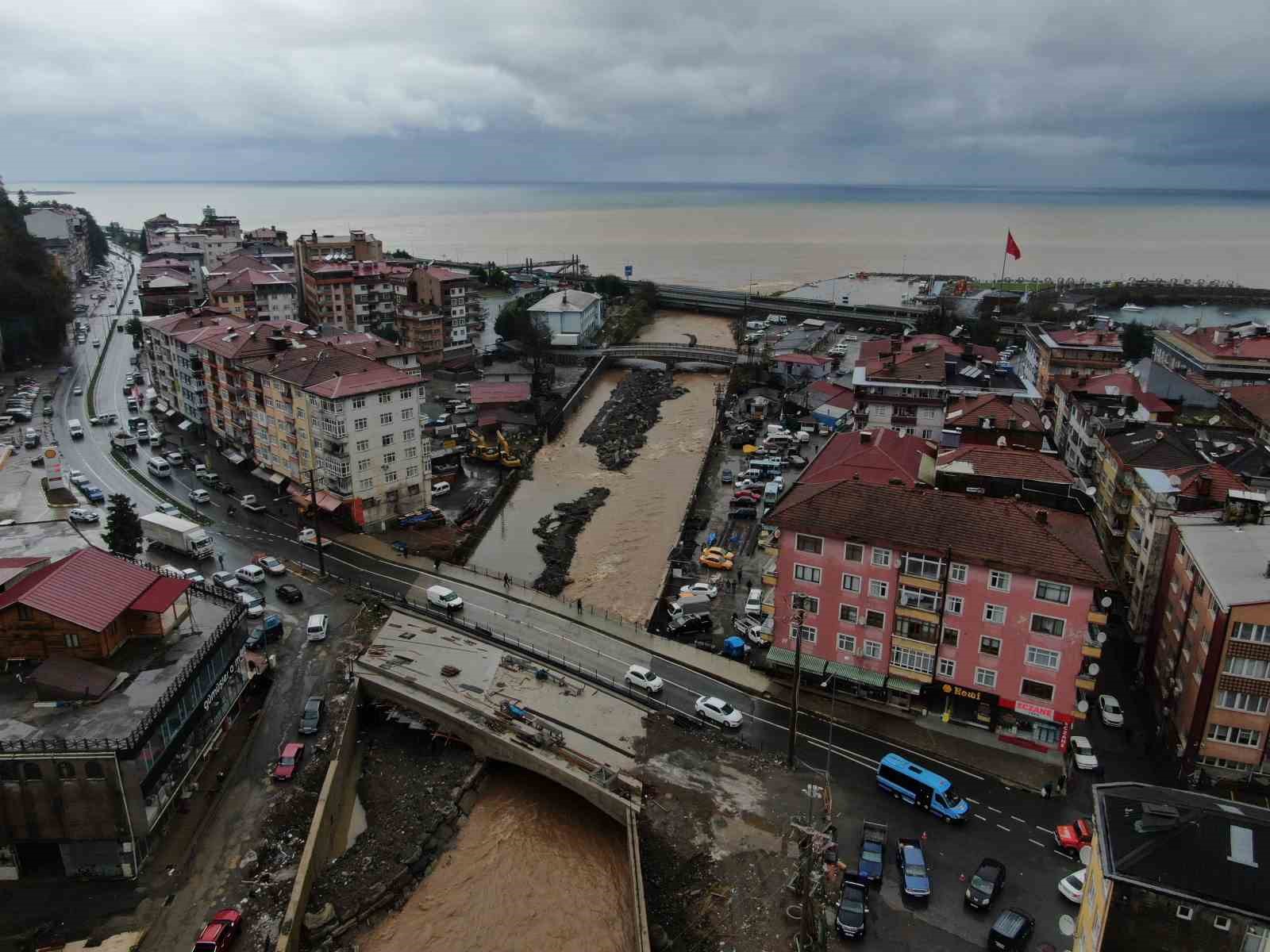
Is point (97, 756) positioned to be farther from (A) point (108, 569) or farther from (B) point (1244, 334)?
(B) point (1244, 334)

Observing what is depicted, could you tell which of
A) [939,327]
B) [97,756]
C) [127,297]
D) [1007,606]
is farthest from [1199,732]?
[127,297]

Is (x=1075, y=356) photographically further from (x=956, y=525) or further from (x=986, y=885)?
(x=986, y=885)

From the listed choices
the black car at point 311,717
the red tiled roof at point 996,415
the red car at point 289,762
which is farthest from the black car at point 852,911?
the red tiled roof at point 996,415

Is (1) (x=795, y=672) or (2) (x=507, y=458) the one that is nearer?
(1) (x=795, y=672)

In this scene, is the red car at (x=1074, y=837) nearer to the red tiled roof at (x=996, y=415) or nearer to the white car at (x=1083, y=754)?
the white car at (x=1083, y=754)

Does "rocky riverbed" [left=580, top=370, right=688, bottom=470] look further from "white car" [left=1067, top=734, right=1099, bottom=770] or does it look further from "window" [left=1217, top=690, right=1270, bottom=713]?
"window" [left=1217, top=690, right=1270, bottom=713]

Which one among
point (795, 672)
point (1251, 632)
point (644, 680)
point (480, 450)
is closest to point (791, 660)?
point (795, 672)

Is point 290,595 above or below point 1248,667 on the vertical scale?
below
